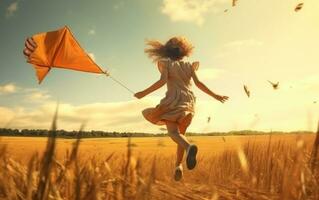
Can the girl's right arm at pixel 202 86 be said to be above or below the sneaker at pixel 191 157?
above

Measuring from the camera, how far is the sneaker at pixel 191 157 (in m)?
4.10

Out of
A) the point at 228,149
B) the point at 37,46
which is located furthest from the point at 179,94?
the point at 37,46

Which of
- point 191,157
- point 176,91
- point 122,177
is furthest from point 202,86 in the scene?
point 122,177

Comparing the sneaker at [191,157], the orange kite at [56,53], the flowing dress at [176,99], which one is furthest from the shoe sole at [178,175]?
the orange kite at [56,53]

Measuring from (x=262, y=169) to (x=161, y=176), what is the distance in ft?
7.01

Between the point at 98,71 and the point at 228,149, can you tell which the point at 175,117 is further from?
the point at 98,71

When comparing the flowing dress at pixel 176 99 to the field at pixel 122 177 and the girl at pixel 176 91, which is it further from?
the field at pixel 122 177

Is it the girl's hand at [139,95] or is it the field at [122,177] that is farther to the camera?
the girl's hand at [139,95]

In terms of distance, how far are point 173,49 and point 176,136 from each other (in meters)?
1.31

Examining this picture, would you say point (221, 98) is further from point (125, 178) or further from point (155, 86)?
point (125, 178)

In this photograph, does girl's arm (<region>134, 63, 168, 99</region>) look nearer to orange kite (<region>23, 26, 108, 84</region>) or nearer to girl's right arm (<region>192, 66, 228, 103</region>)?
girl's right arm (<region>192, 66, 228, 103</region>)

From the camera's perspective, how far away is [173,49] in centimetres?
541

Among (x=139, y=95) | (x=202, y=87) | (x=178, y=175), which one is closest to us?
(x=178, y=175)

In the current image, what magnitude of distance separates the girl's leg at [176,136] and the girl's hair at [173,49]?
3.29ft
